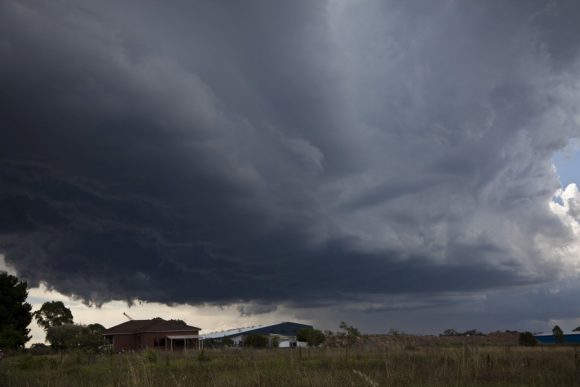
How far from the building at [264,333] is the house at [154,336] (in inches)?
464

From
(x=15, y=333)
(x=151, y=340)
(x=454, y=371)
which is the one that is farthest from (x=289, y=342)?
(x=454, y=371)

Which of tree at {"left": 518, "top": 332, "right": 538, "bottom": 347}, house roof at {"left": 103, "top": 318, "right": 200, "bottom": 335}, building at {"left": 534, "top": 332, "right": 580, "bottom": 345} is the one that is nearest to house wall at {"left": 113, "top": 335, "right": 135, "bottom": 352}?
house roof at {"left": 103, "top": 318, "right": 200, "bottom": 335}

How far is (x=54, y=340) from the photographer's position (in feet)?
220

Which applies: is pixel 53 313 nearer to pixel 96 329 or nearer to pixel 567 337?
pixel 96 329

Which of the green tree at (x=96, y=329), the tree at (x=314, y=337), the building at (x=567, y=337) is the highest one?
the green tree at (x=96, y=329)

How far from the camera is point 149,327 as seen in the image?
74.8 metres

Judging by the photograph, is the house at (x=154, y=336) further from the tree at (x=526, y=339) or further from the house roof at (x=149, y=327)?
the tree at (x=526, y=339)

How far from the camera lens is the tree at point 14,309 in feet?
203

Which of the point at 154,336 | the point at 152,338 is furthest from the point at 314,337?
the point at 152,338

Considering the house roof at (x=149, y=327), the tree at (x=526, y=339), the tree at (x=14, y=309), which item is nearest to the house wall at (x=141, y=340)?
the house roof at (x=149, y=327)

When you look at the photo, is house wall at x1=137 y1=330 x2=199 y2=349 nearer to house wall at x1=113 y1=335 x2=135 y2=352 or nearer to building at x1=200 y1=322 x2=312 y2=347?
house wall at x1=113 y1=335 x2=135 y2=352

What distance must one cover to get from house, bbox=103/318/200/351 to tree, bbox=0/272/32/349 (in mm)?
11853

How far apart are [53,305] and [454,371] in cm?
9241

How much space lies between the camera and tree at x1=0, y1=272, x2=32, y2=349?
2440 inches
